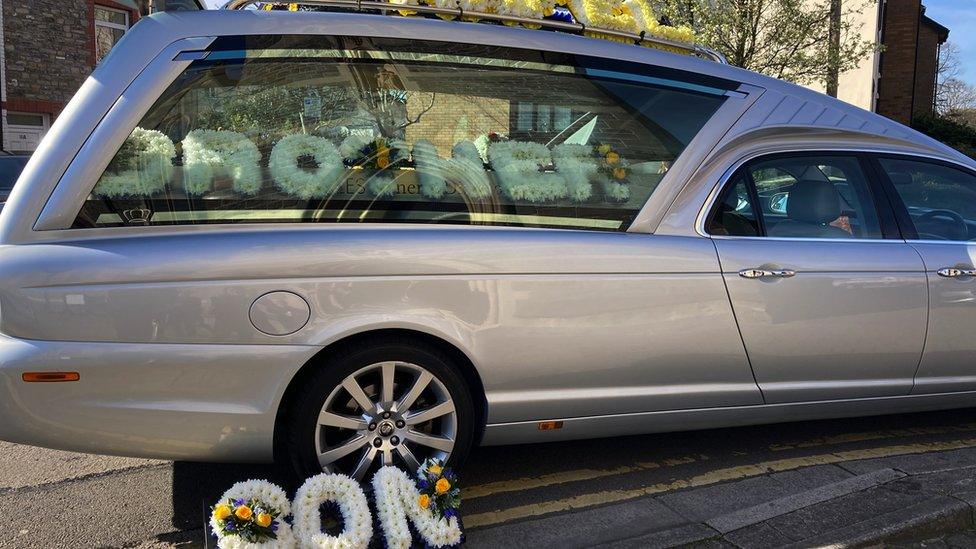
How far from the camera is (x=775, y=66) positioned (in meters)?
15.3

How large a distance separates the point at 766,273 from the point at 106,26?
23159mm

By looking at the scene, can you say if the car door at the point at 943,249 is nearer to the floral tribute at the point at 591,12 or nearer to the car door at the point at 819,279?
the car door at the point at 819,279

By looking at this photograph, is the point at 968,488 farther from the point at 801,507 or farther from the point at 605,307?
the point at 605,307

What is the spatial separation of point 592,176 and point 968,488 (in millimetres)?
2100

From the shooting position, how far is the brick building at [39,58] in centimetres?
2031

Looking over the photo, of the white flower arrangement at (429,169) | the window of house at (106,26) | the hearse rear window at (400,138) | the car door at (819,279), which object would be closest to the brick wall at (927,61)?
the window of house at (106,26)

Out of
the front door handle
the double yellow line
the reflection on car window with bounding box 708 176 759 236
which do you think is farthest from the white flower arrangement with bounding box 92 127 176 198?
the front door handle

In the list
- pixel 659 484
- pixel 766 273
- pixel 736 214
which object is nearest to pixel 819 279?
pixel 766 273

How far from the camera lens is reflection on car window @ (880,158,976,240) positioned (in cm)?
411

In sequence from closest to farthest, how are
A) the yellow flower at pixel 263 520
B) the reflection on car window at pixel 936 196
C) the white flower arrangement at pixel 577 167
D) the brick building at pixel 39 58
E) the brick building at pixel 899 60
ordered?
the yellow flower at pixel 263 520, the white flower arrangement at pixel 577 167, the reflection on car window at pixel 936 196, the brick building at pixel 39 58, the brick building at pixel 899 60

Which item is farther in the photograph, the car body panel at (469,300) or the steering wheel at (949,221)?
the steering wheel at (949,221)

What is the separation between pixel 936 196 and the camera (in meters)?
A: 4.21

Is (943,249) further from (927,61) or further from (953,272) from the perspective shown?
(927,61)

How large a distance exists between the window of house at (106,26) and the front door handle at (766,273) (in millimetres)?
22284
